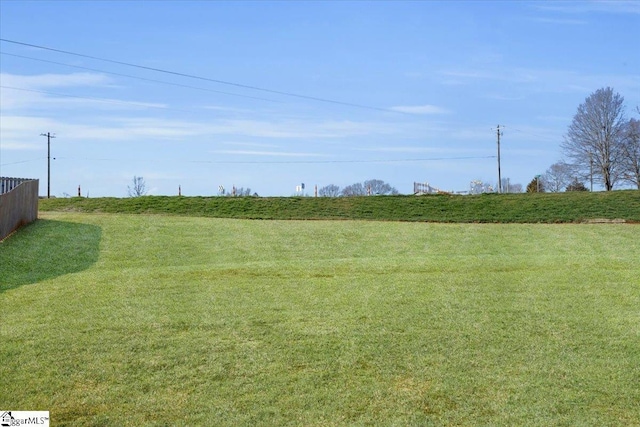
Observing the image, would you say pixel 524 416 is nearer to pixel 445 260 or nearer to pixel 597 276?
pixel 597 276

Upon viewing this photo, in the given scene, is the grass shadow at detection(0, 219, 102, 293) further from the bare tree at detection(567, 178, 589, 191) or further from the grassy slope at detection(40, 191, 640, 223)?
the bare tree at detection(567, 178, 589, 191)

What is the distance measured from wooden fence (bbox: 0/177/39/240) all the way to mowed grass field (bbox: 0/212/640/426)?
480 centimetres

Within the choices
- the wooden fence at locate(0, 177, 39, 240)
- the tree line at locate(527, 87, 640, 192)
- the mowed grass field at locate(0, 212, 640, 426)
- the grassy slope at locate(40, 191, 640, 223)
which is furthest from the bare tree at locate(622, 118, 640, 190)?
the wooden fence at locate(0, 177, 39, 240)

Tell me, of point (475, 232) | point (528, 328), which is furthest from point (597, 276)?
point (475, 232)

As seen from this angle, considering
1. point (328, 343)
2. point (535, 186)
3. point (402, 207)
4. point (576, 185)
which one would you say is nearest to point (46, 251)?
point (328, 343)

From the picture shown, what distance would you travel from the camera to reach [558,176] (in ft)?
174

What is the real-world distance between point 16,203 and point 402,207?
52.1 feet

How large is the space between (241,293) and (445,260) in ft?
16.7

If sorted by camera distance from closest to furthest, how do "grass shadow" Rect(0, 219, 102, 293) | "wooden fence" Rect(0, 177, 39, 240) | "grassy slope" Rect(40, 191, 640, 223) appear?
1. "grass shadow" Rect(0, 219, 102, 293)
2. "wooden fence" Rect(0, 177, 39, 240)
3. "grassy slope" Rect(40, 191, 640, 223)

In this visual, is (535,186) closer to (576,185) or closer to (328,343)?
(576,185)

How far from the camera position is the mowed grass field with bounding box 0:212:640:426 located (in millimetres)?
4848

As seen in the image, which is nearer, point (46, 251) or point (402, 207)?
point (46, 251)

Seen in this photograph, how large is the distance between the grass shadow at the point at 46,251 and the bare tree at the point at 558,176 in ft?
132

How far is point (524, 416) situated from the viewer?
15.4 ft
